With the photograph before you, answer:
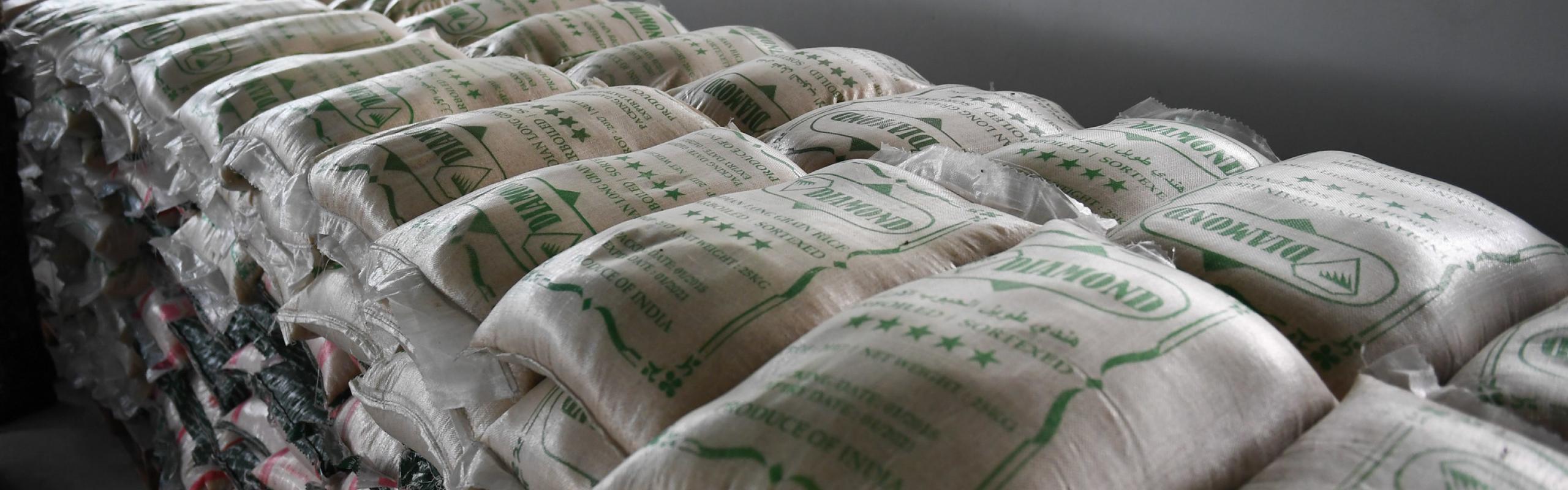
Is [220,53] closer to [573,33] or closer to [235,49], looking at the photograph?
[235,49]

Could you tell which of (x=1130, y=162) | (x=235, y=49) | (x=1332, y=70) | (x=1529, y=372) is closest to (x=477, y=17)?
(x=235, y=49)

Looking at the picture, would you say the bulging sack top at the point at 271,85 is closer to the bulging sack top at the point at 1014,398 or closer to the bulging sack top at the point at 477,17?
the bulging sack top at the point at 477,17

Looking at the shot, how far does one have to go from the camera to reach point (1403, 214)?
1340 millimetres

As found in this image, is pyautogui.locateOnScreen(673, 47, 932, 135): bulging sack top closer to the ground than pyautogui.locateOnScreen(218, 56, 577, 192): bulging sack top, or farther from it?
farther from it

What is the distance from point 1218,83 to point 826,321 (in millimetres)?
1541

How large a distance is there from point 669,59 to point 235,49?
93cm

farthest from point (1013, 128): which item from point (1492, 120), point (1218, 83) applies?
point (1492, 120)

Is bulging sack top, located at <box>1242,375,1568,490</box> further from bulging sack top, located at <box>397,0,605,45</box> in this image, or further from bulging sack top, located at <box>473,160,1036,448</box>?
bulging sack top, located at <box>397,0,605,45</box>

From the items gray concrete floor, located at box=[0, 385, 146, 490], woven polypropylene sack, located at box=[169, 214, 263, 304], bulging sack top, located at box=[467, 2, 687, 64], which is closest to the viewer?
woven polypropylene sack, located at box=[169, 214, 263, 304]

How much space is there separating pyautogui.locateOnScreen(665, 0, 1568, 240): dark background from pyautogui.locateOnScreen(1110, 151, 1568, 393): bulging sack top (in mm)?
506

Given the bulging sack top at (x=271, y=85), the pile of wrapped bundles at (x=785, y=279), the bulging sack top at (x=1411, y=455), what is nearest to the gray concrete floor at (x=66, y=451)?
the pile of wrapped bundles at (x=785, y=279)

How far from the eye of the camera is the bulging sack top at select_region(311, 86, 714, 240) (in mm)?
1604

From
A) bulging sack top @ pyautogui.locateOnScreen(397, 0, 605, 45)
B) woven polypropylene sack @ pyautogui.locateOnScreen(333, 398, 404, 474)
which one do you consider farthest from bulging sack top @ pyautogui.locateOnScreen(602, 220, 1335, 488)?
bulging sack top @ pyautogui.locateOnScreen(397, 0, 605, 45)

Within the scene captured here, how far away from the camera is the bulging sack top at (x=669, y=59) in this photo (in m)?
2.32
